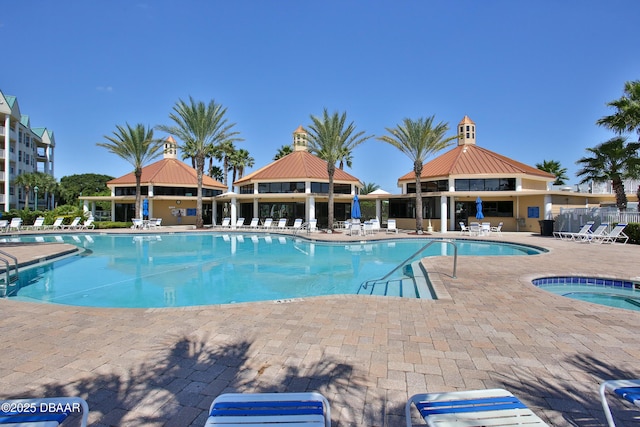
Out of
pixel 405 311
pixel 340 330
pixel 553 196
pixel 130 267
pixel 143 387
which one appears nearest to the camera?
pixel 143 387

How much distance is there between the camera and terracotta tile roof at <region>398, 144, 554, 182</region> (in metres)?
26.4

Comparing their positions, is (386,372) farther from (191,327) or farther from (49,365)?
(49,365)

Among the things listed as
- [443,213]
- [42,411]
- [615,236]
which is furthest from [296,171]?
[42,411]

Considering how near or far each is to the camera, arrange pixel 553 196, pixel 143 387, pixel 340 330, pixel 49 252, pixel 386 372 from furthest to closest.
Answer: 1. pixel 553 196
2. pixel 49 252
3. pixel 340 330
4. pixel 386 372
5. pixel 143 387

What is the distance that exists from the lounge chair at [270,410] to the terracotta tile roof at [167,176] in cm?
3539

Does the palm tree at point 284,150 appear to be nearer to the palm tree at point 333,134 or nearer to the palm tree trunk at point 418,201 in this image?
the palm tree at point 333,134

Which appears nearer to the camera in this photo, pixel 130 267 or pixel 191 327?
pixel 191 327

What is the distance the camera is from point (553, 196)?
2466 centimetres

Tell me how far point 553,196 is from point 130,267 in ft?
89.8

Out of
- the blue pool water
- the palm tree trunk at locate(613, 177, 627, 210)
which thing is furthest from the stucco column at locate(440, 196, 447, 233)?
the palm tree trunk at locate(613, 177, 627, 210)

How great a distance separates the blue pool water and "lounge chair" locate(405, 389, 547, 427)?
615 cm

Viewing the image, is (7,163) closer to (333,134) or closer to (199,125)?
(199,125)

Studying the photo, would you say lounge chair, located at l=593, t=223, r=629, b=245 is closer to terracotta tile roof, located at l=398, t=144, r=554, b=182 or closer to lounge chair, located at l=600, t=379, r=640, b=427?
terracotta tile roof, located at l=398, t=144, r=554, b=182

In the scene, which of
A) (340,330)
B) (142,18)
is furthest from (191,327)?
(142,18)
